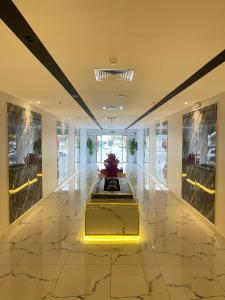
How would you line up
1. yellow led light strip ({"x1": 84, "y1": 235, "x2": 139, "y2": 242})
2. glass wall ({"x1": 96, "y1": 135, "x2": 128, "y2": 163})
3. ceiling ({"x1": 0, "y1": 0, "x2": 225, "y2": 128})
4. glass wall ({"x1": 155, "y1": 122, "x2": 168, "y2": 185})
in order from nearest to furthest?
ceiling ({"x1": 0, "y1": 0, "x2": 225, "y2": 128})
yellow led light strip ({"x1": 84, "y1": 235, "x2": 139, "y2": 242})
glass wall ({"x1": 155, "y1": 122, "x2": 168, "y2": 185})
glass wall ({"x1": 96, "y1": 135, "x2": 128, "y2": 163})

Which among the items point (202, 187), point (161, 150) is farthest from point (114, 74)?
point (161, 150)

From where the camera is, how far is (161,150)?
12938 mm

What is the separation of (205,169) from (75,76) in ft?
13.0

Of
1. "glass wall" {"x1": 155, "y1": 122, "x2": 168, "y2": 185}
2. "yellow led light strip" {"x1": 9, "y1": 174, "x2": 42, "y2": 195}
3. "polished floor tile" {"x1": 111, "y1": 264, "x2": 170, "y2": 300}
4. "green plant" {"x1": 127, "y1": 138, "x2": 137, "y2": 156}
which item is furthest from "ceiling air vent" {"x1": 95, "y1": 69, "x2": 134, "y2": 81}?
"green plant" {"x1": 127, "y1": 138, "x2": 137, "y2": 156}

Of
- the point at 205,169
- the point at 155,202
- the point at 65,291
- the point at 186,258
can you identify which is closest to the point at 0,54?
the point at 65,291

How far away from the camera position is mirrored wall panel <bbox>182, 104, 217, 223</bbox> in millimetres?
6305

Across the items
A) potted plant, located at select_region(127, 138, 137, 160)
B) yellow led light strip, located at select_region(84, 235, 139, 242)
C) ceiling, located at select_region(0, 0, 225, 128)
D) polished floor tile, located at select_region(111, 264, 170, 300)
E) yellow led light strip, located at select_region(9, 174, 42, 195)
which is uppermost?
ceiling, located at select_region(0, 0, 225, 128)

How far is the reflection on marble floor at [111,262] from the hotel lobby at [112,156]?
0.02 metres

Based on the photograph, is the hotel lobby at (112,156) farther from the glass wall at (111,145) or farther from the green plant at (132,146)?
the glass wall at (111,145)

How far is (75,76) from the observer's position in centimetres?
455

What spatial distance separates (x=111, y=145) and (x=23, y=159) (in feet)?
59.6

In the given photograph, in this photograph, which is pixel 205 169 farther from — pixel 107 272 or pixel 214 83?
pixel 107 272

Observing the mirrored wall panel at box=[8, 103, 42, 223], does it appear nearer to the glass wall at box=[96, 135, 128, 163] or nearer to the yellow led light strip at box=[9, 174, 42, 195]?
the yellow led light strip at box=[9, 174, 42, 195]

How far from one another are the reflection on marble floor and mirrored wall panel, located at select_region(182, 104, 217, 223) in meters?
0.61
